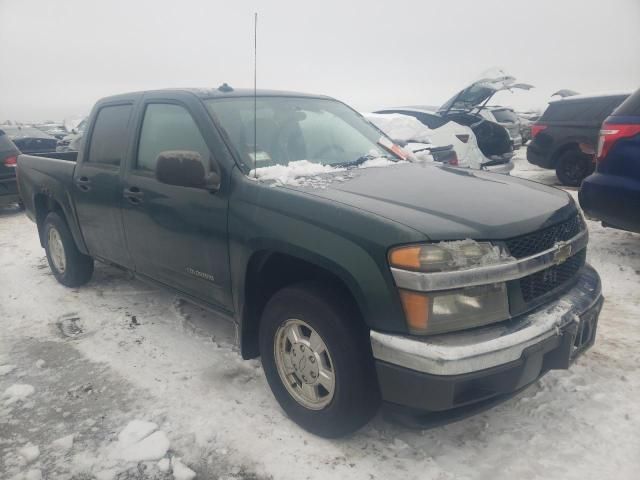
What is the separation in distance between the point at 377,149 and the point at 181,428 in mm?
2220

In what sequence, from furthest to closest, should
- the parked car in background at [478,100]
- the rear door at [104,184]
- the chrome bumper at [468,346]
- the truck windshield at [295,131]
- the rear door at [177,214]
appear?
the parked car in background at [478,100], the rear door at [104,184], the truck windshield at [295,131], the rear door at [177,214], the chrome bumper at [468,346]

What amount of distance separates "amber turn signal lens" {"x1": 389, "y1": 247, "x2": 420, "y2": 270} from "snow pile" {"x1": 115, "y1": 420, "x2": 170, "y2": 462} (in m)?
1.55

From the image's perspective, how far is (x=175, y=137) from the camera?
3.29 meters

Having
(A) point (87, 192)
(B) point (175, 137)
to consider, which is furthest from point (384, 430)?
(A) point (87, 192)

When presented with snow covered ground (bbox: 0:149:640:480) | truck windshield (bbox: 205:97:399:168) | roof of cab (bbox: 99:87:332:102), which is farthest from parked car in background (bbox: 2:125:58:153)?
truck windshield (bbox: 205:97:399:168)

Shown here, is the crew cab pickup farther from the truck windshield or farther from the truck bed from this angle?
the truck bed

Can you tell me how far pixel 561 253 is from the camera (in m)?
2.38

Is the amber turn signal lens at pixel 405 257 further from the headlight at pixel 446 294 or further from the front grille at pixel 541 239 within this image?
the front grille at pixel 541 239

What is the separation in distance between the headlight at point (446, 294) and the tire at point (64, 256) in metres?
3.77

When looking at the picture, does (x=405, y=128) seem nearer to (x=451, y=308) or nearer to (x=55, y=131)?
(x=451, y=308)

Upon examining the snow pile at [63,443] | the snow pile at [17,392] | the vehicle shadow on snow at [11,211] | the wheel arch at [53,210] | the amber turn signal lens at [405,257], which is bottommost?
the vehicle shadow on snow at [11,211]

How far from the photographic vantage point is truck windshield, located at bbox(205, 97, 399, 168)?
3.01 metres

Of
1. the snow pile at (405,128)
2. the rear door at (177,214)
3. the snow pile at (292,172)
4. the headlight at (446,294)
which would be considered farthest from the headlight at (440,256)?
the snow pile at (405,128)

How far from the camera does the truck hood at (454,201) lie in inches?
84.7
